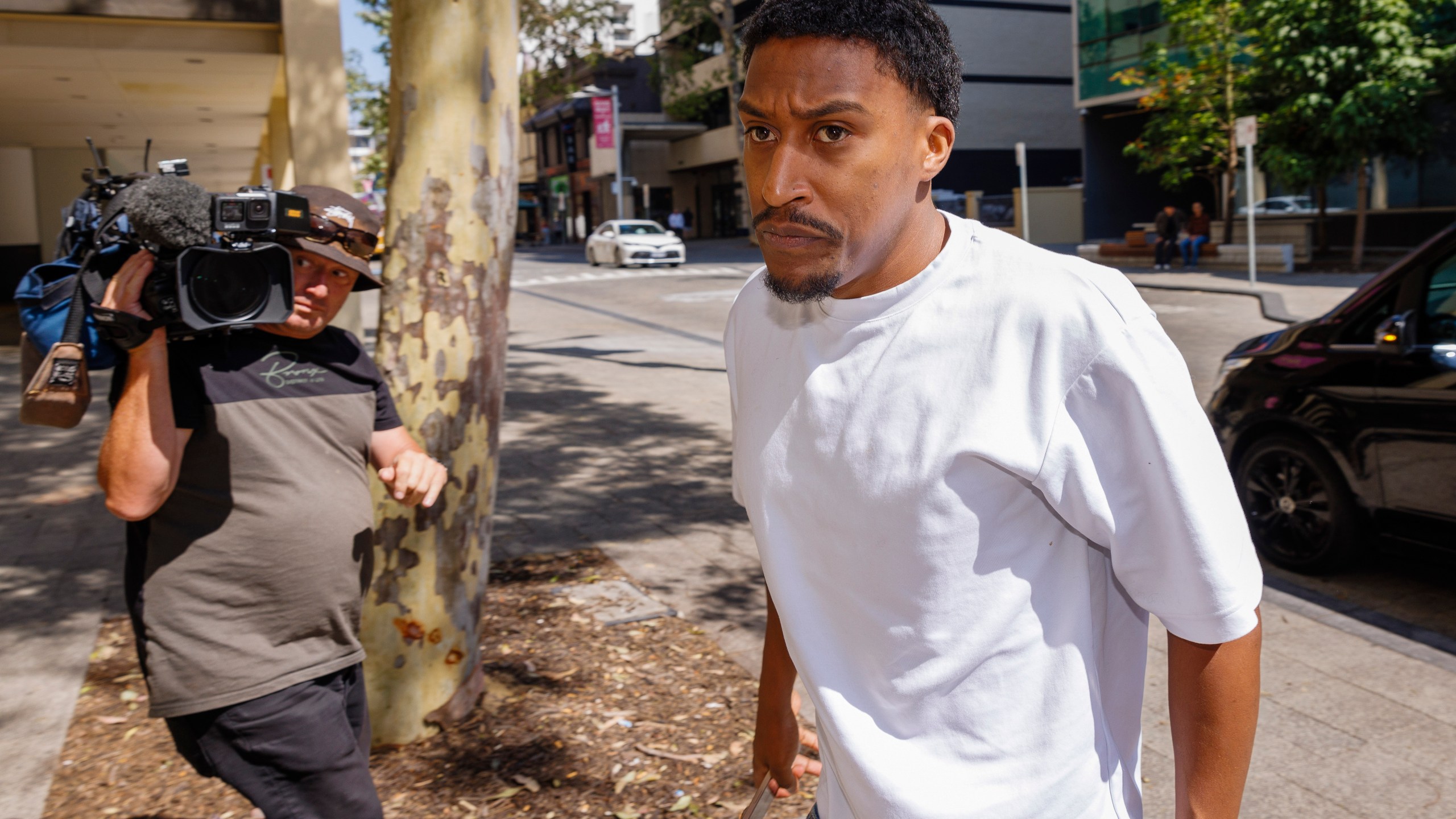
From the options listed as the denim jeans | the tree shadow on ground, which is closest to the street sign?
the denim jeans

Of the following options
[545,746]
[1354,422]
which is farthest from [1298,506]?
[545,746]

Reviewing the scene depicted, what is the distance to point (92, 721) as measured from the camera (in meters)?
3.89

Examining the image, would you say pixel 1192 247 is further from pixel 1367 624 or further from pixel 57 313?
pixel 57 313

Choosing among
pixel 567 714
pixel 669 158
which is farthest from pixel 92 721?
pixel 669 158

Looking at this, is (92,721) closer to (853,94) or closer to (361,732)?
(361,732)

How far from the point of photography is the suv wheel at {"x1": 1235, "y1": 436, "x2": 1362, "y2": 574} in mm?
5094

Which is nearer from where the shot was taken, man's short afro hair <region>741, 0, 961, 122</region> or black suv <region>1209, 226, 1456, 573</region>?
man's short afro hair <region>741, 0, 961, 122</region>

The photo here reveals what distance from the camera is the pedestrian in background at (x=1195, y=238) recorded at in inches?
938

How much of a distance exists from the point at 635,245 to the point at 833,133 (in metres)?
30.6

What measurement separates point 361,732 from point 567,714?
125 centimetres

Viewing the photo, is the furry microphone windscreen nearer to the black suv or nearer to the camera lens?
the camera lens

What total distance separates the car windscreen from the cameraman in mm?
30652

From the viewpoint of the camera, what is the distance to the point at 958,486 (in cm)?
135

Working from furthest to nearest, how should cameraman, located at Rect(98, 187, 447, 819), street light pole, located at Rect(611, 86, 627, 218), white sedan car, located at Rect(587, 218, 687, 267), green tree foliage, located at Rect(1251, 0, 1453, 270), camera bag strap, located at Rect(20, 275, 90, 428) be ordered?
street light pole, located at Rect(611, 86, 627, 218)
white sedan car, located at Rect(587, 218, 687, 267)
green tree foliage, located at Rect(1251, 0, 1453, 270)
cameraman, located at Rect(98, 187, 447, 819)
camera bag strap, located at Rect(20, 275, 90, 428)
